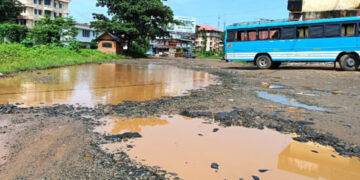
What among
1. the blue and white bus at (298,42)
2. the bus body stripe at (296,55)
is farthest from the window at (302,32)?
the bus body stripe at (296,55)

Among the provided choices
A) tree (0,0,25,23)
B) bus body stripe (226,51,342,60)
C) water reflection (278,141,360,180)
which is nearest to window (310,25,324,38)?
bus body stripe (226,51,342,60)

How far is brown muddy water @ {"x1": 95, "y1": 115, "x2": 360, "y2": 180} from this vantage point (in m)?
2.85

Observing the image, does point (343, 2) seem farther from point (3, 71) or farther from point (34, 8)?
point (34, 8)

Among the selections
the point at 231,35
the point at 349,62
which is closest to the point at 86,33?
the point at 231,35

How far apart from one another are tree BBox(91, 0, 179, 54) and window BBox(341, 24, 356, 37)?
2434 cm

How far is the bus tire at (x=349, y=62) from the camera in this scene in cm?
1342

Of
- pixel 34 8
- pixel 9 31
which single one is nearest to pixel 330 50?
pixel 9 31

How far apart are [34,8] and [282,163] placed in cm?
5954

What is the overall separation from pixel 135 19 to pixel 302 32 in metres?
25.8

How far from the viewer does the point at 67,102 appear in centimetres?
598

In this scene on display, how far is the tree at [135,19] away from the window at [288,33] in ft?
72.4

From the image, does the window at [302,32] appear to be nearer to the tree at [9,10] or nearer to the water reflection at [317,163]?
the water reflection at [317,163]

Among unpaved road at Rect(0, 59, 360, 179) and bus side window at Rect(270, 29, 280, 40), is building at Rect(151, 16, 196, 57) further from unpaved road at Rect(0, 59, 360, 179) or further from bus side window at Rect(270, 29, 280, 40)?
unpaved road at Rect(0, 59, 360, 179)

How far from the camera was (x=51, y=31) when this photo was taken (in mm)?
29094
